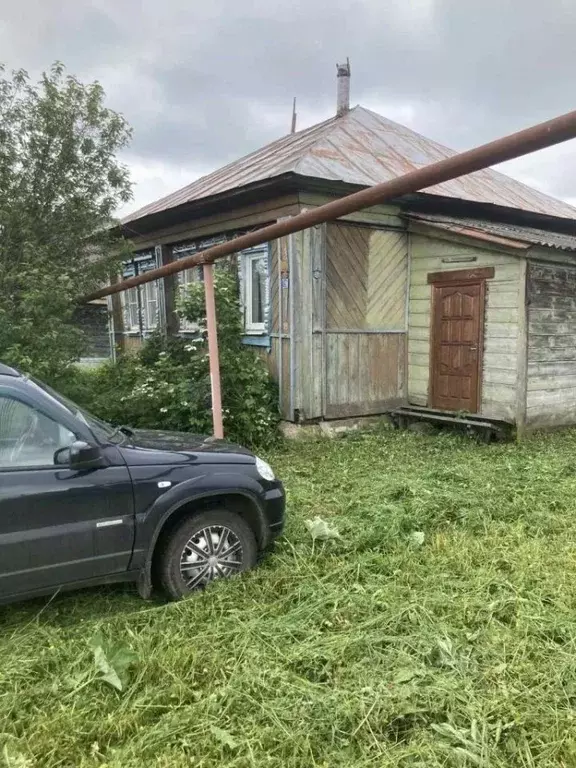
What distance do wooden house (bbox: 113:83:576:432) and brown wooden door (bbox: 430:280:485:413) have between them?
2 cm

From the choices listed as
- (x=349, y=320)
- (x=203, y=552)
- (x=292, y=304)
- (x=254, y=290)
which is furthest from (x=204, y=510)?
(x=254, y=290)

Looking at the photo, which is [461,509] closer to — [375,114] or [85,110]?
[85,110]

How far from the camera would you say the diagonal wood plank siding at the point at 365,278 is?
28.1 ft

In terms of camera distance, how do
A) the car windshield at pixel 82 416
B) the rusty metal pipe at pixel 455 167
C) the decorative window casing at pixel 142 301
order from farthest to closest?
the decorative window casing at pixel 142 301 < the car windshield at pixel 82 416 < the rusty metal pipe at pixel 455 167

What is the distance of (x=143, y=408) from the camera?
861 cm

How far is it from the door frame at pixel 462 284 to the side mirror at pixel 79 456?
668cm

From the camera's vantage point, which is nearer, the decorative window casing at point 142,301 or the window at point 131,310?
the decorative window casing at point 142,301

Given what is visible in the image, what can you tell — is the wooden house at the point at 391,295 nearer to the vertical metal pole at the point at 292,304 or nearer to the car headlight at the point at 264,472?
the vertical metal pole at the point at 292,304

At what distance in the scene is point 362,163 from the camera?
29.6 ft

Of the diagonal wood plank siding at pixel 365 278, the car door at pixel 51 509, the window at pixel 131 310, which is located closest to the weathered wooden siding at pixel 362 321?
the diagonal wood plank siding at pixel 365 278

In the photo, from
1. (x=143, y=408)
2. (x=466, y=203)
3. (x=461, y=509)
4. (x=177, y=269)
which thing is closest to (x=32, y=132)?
(x=177, y=269)

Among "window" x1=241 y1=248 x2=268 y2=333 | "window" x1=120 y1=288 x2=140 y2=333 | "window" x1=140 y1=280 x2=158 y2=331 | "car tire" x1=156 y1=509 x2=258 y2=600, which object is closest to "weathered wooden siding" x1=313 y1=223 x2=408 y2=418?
"window" x1=241 y1=248 x2=268 y2=333

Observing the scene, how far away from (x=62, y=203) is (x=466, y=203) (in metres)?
6.83

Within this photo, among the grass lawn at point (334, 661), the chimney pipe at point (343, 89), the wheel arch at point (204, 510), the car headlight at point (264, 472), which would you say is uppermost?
the chimney pipe at point (343, 89)
